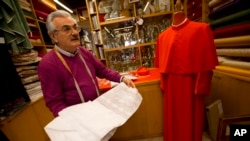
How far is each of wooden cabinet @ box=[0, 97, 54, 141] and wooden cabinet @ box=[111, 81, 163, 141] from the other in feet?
2.89

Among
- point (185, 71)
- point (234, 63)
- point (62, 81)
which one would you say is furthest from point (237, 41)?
point (62, 81)

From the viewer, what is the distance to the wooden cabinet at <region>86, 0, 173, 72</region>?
2.63 m

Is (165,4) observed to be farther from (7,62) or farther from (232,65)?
(7,62)

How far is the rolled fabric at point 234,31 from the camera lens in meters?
1.04

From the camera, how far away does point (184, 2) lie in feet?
6.55

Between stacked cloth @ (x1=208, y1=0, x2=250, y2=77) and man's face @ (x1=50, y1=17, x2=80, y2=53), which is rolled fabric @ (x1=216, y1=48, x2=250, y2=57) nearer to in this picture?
stacked cloth @ (x1=208, y1=0, x2=250, y2=77)

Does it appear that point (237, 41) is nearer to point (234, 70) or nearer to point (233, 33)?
point (233, 33)

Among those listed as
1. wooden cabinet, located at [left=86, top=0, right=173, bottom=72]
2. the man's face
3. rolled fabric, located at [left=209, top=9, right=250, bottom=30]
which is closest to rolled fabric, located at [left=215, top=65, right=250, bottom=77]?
rolled fabric, located at [left=209, top=9, right=250, bottom=30]

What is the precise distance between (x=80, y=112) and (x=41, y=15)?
1.99m

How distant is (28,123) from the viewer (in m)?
1.33

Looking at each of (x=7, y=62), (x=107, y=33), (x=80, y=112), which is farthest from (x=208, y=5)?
(x=7, y=62)

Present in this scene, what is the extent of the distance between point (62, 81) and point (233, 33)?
1.39 meters

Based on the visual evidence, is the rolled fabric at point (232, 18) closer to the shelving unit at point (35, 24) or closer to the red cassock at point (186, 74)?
the red cassock at point (186, 74)

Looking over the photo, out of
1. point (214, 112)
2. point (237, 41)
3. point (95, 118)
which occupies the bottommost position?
point (214, 112)
